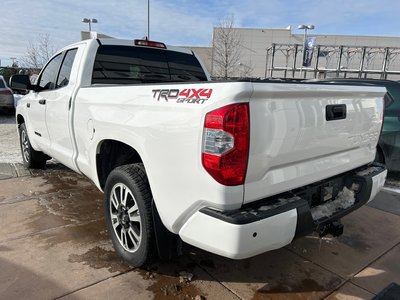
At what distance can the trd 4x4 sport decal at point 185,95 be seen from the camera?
203 centimetres

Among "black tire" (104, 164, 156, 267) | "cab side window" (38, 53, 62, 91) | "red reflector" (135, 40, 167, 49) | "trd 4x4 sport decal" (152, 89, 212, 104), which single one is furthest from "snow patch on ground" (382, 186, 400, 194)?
"cab side window" (38, 53, 62, 91)

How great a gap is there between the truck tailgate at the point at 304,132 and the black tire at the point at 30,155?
15.0 feet

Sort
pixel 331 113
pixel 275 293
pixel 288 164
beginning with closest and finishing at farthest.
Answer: pixel 288 164 < pixel 331 113 < pixel 275 293

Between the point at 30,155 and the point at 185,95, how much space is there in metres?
4.47

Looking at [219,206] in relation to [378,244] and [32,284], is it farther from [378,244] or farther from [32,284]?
[378,244]

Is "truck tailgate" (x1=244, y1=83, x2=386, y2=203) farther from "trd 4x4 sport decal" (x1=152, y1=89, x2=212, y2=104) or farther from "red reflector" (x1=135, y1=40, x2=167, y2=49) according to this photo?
"red reflector" (x1=135, y1=40, x2=167, y2=49)

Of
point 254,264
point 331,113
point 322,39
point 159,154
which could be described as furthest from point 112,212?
point 322,39

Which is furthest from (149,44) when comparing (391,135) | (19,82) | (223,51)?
(223,51)

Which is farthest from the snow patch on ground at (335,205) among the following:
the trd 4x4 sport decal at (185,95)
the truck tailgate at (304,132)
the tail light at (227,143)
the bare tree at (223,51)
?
the bare tree at (223,51)

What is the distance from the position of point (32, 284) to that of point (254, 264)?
1842 millimetres

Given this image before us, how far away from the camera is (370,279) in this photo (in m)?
2.93

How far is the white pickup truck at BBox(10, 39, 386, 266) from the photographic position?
6.51 feet

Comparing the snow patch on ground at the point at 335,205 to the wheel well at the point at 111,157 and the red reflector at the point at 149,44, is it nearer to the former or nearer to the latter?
the wheel well at the point at 111,157

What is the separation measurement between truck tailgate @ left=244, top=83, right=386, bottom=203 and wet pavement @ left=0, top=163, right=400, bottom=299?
36.5 inches
